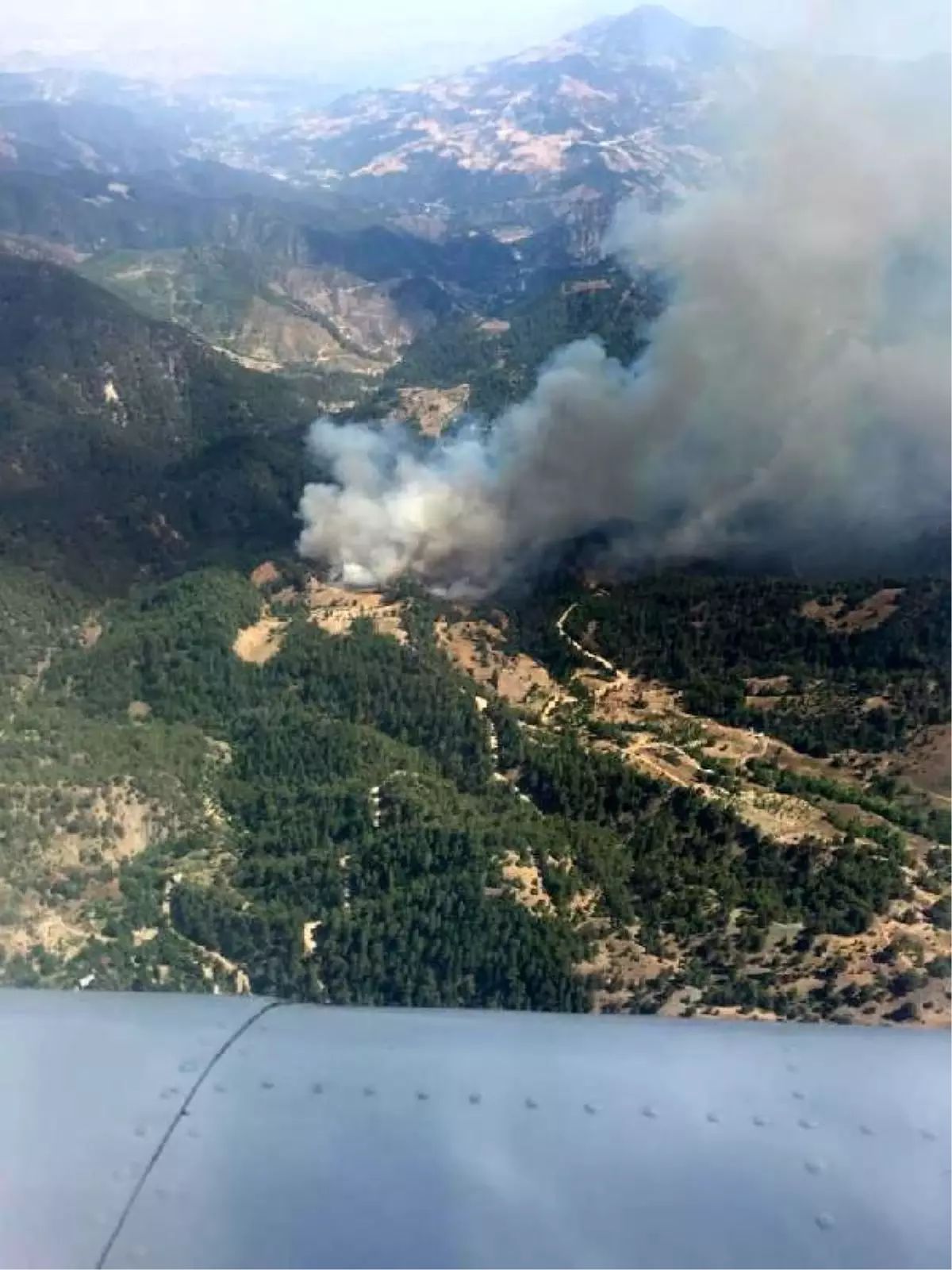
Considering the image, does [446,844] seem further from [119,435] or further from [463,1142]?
[119,435]

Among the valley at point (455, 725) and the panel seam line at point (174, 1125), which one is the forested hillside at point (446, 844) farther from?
the panel seam line at point (174, 1125)

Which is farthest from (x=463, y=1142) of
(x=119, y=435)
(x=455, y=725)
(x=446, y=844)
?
(x=119, y=435)

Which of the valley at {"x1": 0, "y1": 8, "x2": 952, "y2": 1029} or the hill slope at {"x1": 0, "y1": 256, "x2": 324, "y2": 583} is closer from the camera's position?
the valley at {"x1": 0, "y1": 8, "x2": 952, "y2": 1029}

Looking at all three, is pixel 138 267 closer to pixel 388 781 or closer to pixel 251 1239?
pixel 388 781

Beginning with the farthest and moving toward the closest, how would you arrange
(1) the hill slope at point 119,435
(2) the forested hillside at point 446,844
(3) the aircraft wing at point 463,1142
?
(1) the hill slope at point 119,435
(2) the forested hillside at point 446,844
(3) the aircraft wing at point 463,1142

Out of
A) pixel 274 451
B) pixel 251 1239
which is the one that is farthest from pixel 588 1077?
pixel 274 451

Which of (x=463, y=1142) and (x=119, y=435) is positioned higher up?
(x=463, y=1142)

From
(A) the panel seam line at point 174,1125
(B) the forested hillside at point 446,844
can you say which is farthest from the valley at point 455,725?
(A) the panel seam line at point 174,1125

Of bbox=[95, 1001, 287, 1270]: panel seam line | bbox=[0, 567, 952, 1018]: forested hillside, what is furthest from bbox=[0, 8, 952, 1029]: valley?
bbox=[95, 1001, 287, 1270]: panel seam line

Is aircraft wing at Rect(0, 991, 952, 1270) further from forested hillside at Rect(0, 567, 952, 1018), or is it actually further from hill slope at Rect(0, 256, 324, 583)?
hill slope at Rect(0, 256, 324, 583)
